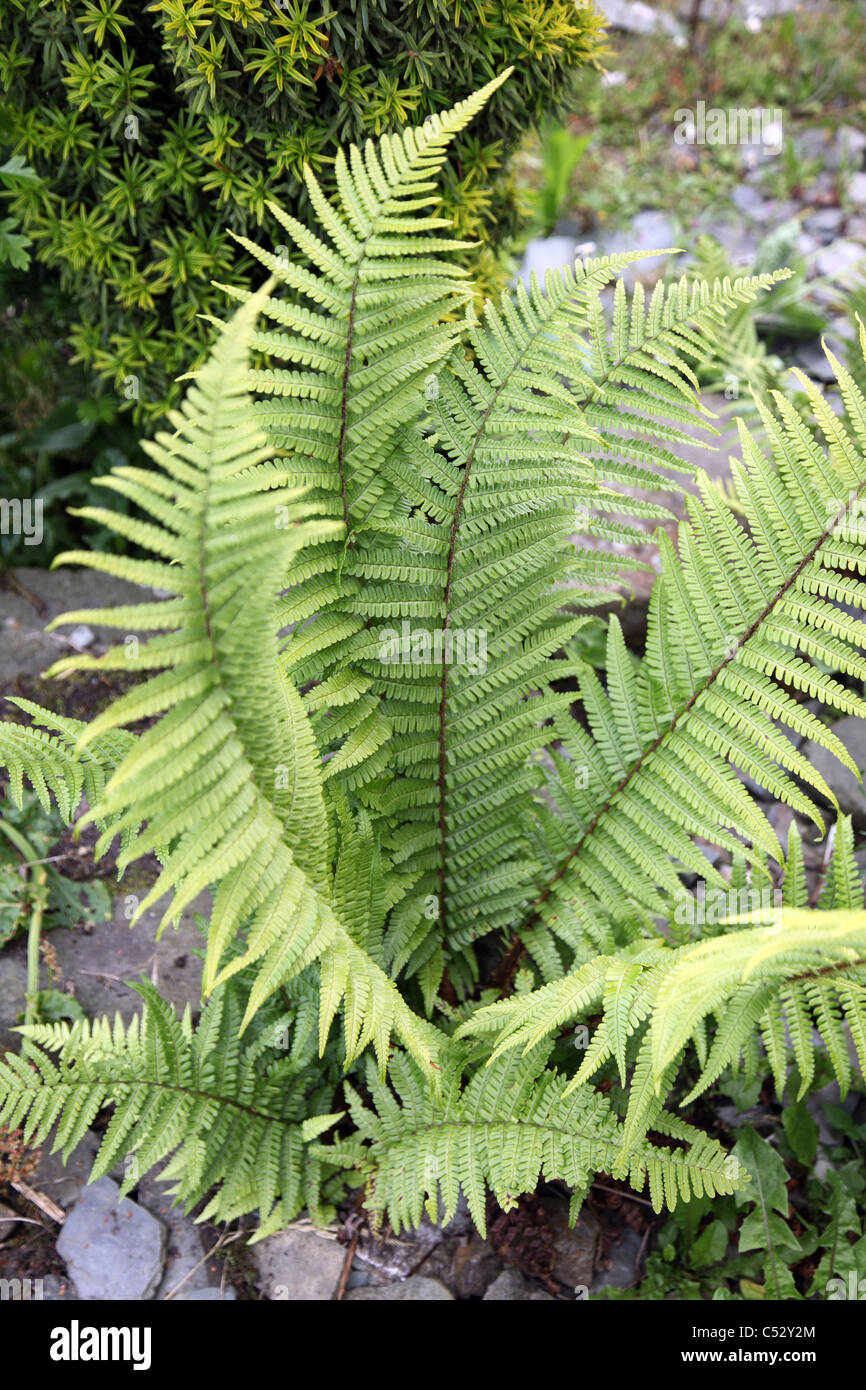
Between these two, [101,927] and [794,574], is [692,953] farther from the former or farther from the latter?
[101,927]

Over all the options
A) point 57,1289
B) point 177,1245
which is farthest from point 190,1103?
point 57,1289

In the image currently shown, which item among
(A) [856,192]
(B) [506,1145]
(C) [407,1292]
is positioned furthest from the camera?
(A) [856,192]

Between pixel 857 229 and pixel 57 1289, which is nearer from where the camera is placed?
pixel 57 1289

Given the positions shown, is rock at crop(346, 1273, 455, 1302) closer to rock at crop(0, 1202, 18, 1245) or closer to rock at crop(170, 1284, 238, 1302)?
rock at crop(170, 1284, 238, 1302)

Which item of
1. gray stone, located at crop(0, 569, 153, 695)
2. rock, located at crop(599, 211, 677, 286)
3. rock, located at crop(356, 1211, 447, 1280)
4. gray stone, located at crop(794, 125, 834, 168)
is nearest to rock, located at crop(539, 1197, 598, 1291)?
rock, located at crop(356, 1211, 447, 1280)

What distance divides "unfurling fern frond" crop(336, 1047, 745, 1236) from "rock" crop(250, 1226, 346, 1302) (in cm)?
26

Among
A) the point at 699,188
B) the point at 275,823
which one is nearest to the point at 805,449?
the point at 275,823

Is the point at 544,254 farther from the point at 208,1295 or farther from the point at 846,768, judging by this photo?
the point at 208,1295

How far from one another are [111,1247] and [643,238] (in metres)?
4.63

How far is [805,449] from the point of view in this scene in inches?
77.8

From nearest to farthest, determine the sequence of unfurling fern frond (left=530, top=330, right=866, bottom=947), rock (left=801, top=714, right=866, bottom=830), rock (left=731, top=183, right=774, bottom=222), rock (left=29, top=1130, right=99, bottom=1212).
→ 1. unfurling fern frond (left=530, top=330, right=866, bottom=947)
2. rock (left=29, top=1130, right=99, bottom=1212)
3. rock (left=801, top=714, right=866, bottom=830)
4. rock (left=731, top=183, right=774, bottom=222)

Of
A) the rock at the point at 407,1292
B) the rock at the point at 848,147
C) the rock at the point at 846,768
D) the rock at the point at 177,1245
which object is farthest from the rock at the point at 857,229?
the rock at the point at 177,1245

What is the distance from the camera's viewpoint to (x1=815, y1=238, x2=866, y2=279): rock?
472 centimetres

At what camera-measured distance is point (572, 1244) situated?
87.5 inches
